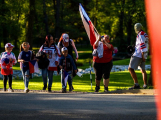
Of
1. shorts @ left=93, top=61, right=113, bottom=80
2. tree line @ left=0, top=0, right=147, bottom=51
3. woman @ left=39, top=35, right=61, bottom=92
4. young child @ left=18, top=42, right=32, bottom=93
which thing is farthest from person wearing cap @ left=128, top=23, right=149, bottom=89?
tree line @ left=0, top=0, right=147, bottom=51

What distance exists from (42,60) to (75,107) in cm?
423

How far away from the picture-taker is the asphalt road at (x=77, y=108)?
5863 mm

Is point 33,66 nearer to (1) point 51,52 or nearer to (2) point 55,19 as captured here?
(1) point 51,52

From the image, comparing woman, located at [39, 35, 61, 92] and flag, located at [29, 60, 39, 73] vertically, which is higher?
woman, located at [39, 35, 61, 92]

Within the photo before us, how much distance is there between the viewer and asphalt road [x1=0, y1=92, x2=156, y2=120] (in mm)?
5863

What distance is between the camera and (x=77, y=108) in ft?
21.7

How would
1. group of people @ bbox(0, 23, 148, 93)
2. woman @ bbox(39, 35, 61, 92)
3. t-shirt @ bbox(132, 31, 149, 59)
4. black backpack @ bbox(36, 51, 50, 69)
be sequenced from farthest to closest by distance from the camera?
woman @ bbox(39, 35, 61, 92) → black backpack @ bbox(36, 51, 50, 69) → group of people @ bbox(0, 23, 148, 93) → t-shirt @ bbox(132, 31, 149, 59)

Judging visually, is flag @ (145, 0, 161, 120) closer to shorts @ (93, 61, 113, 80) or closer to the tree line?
shorts @ (93, 61, 113, 80)

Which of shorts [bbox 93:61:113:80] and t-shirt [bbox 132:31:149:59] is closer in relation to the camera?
t-shirt [bbox 132:31:149:59]

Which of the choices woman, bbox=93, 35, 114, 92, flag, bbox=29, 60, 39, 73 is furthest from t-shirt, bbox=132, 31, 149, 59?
flag, bbox=29, 60, 39, 73

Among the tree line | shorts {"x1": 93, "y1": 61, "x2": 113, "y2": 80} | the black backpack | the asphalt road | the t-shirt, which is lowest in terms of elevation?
the asphalt road

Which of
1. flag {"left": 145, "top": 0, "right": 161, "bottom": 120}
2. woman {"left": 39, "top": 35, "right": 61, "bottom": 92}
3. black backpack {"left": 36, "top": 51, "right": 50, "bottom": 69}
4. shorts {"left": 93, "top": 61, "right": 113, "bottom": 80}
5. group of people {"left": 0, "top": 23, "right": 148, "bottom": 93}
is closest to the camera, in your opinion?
flag {"left": 145, "top": 0, "right": 161, "bottom": 120}

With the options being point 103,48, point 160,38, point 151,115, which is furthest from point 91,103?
point 160,38

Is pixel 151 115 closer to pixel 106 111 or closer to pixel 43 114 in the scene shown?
pixel 106 111
